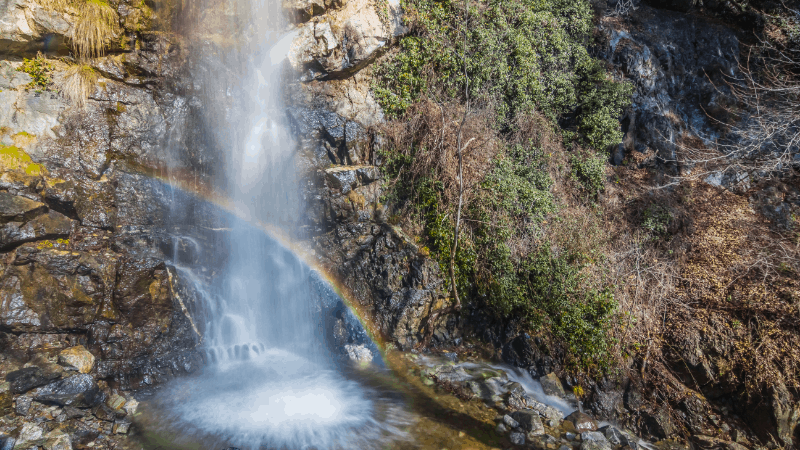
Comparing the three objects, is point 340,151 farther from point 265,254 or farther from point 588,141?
point 588,141

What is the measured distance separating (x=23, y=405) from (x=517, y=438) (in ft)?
24.9

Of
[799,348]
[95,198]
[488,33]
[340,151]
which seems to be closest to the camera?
[799,348]

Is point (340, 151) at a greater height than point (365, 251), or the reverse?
point (340, 151)

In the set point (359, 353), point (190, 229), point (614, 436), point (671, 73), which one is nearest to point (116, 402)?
point (190, 229)

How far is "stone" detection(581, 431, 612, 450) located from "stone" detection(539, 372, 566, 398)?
43.6 inches

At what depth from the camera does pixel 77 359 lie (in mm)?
6273

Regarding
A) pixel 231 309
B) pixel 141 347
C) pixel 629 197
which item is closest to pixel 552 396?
pixel 629 197

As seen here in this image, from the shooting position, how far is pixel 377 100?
10.2m

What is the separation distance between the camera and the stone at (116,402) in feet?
19.5

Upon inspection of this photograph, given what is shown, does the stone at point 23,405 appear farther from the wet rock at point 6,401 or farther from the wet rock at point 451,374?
the wet rock at point 451,374

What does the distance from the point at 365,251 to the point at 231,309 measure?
10.9 feet

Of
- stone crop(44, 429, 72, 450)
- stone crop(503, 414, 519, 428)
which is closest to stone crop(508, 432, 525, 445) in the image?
stone crop(503, 414, 519, 428)

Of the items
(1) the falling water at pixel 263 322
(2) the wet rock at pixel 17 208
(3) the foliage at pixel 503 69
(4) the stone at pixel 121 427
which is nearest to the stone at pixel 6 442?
(4) the stone at pixel 121 427

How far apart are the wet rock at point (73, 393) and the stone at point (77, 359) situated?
42 cm
